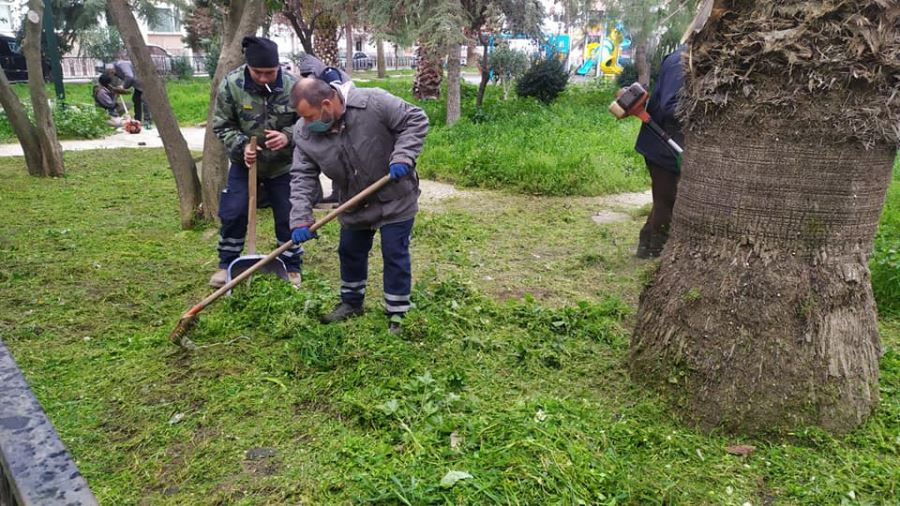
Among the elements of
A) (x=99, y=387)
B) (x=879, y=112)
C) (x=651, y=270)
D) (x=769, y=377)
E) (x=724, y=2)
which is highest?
(x=724, y=2)

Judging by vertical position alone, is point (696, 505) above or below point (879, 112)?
below

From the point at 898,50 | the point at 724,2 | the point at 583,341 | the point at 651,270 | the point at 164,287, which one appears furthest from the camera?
the point at 164,287

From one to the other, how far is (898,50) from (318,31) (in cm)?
2223

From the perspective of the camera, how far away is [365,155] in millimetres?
3764

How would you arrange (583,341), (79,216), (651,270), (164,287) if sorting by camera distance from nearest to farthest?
(651,270) → (583,341) → (164,287) → (79,216)

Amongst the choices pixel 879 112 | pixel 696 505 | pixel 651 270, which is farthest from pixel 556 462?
pixel 879 112

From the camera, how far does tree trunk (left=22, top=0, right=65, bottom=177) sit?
349 inches

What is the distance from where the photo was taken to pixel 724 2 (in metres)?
2.72

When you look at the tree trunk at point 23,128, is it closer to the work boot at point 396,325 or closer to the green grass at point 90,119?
the green grass at point 90,119

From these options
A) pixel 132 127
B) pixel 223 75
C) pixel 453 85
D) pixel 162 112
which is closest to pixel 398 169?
pixel 223 75

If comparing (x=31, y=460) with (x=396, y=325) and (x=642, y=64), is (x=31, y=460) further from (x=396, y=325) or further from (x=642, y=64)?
(x=642, y=64)

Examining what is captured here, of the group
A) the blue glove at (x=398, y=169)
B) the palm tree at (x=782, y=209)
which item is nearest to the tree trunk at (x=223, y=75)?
the blue glove at (x=398, y=169)

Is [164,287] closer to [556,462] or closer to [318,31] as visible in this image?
[556,462]

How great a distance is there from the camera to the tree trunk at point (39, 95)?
8.86 metres
